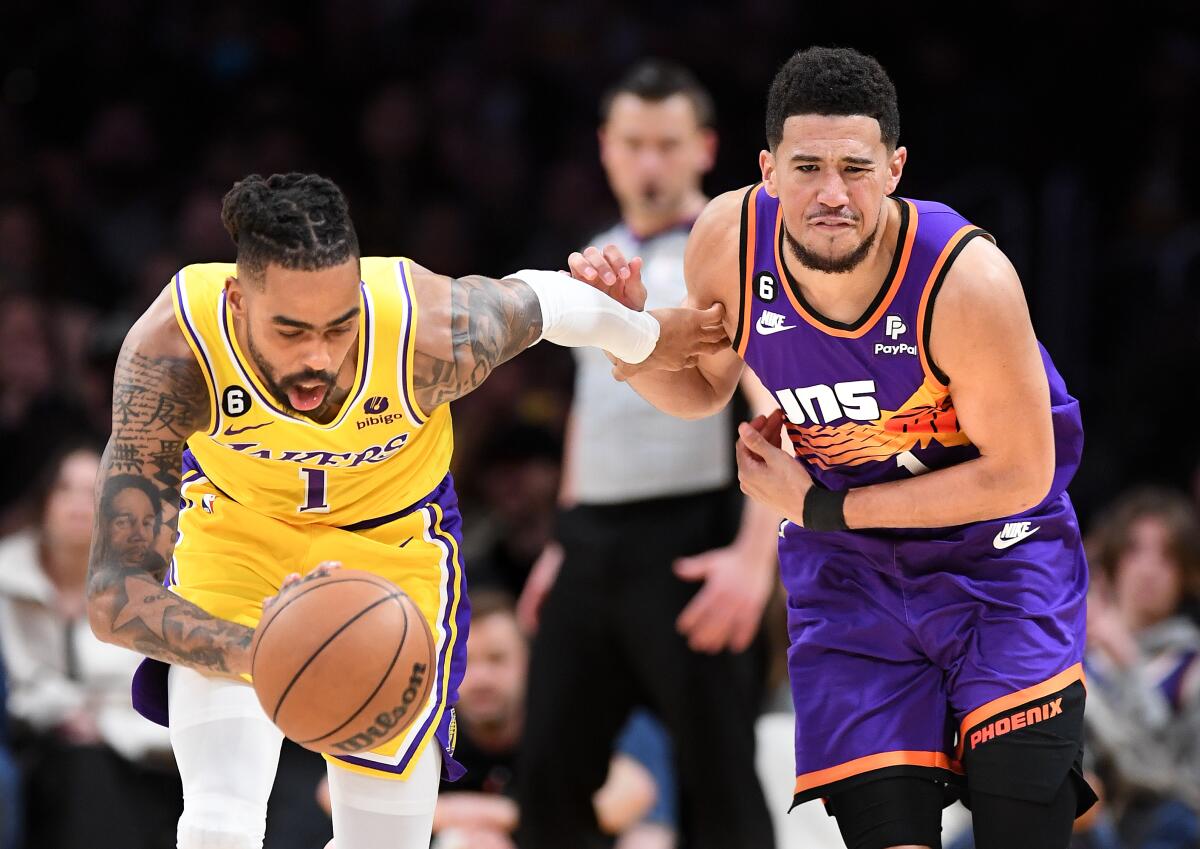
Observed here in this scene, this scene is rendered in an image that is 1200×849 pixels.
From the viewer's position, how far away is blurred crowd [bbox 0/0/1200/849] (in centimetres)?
741

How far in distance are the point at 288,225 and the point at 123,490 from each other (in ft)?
2.40

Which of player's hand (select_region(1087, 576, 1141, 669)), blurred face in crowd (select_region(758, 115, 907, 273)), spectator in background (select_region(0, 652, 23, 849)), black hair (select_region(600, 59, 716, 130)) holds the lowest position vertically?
spectator in background (select_region(0, 652, 23, 849))

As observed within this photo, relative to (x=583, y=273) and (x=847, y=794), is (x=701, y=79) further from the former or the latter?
(x=847, y=794)

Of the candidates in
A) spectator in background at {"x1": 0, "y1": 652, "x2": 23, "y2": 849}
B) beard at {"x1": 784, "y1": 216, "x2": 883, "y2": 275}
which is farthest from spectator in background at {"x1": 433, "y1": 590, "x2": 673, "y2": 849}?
beard at {"x1": 784, "y1": 216, "x2": 883, "y2": 275}

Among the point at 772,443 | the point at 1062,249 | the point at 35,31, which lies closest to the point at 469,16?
the point at 35,31

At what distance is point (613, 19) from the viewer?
1052 cm

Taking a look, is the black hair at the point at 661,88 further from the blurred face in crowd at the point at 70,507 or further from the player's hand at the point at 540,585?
the blurred face in crowd at the point at 70,507

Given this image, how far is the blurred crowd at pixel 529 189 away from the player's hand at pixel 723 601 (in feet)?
6.64

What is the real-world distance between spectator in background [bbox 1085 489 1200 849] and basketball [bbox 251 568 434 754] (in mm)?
3840

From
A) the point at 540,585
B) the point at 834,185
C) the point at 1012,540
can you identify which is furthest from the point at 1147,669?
the point at 834,185

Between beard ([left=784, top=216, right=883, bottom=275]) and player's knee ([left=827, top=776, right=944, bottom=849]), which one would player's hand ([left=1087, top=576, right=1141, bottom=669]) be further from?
beard ([left=784, top=216, right=883, bottom=275])

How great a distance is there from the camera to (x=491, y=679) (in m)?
6.39

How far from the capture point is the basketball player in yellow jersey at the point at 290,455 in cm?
390

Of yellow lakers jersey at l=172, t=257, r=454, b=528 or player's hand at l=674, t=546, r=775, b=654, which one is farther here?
player's hand at l=674, t=546, r=775, b=654
